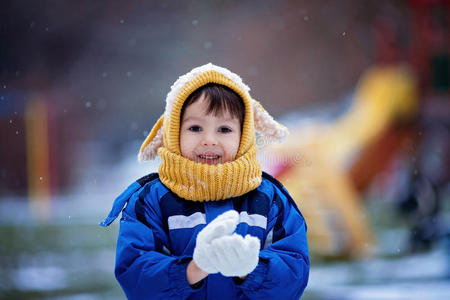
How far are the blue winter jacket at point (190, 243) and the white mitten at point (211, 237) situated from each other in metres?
0.09

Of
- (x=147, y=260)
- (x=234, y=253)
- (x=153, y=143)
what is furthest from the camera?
(x=153, y=143)

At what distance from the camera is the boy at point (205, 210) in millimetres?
1107

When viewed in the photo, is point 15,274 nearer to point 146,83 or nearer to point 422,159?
point 422,159

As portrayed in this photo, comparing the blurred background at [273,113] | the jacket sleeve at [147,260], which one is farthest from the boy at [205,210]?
the blurred background at [273,113]

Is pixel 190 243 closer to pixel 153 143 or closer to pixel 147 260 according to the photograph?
pixel 147 260

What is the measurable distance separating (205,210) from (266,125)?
1.08ft

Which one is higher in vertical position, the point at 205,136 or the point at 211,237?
the point at 205,136

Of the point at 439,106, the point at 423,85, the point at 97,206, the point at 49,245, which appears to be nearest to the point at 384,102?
the point at 423,85

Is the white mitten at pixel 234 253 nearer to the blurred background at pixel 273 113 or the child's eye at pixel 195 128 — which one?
the child's eye at pixel 195 128

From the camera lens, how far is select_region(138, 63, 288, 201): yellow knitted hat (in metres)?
1.20

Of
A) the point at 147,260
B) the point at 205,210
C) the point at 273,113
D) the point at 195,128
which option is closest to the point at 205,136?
the point at 195,128

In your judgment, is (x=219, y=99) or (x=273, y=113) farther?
(x=273, y=113)

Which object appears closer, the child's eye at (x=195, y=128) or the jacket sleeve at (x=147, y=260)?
the jacket sleeve at (x=147, y=260)

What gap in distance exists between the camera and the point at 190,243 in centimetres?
117
